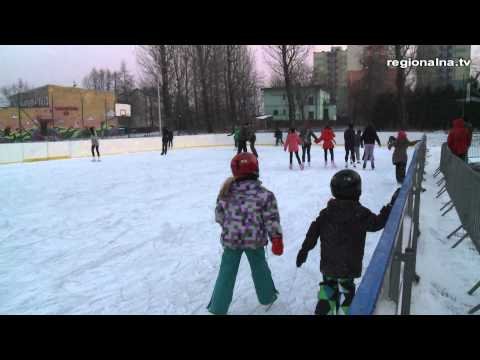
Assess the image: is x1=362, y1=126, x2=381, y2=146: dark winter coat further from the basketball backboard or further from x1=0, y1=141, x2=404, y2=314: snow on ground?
the basketball backboard

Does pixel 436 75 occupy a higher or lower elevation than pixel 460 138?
higher

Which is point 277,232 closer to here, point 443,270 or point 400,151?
point 443,270

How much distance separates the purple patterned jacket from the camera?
3096 mm

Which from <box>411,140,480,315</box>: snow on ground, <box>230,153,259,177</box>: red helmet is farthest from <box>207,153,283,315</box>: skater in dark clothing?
<box>411,140,480,315</box>: snow on ground

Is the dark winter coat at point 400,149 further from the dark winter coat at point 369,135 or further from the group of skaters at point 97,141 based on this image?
the group of skaters at point 97,141

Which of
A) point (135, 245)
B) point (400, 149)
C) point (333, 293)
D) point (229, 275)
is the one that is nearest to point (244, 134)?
point (400, 149)

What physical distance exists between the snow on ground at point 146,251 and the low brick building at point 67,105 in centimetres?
3496

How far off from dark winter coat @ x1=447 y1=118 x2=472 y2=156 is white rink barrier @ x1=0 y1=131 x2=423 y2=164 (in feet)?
50.4

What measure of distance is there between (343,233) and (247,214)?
753 millimetres

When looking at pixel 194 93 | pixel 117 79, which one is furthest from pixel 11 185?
pixel 117 79

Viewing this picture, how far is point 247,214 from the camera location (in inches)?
122

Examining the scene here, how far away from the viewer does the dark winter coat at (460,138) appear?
830 cm

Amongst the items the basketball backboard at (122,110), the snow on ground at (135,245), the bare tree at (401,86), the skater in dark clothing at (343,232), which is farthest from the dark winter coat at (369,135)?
the basketball backboard at (122,110)

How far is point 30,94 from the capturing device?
45.6 m
